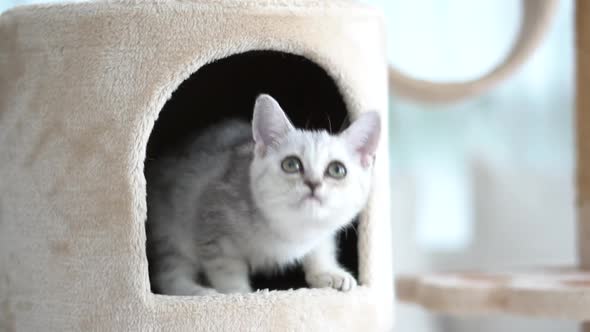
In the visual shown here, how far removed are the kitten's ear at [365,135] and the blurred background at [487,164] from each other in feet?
4.26

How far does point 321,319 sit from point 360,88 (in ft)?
1.36

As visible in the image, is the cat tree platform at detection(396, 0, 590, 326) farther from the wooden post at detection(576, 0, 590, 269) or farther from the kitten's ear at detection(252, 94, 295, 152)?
the kitten's ear at detection(252, 94, 295, 152)

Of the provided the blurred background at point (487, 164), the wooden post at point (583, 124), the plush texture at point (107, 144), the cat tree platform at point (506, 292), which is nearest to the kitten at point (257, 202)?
the plush texture at point (107, 144)

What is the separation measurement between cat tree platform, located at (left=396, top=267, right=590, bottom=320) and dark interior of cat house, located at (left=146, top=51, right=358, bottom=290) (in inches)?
10.2

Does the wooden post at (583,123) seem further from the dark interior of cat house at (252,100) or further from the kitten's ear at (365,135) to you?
the kitten's ear at (365,135)

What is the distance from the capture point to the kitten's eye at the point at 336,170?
1371 mm

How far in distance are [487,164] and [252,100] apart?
120 cm

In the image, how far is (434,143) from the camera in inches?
111

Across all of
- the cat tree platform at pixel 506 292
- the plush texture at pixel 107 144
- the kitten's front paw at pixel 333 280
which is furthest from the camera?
the cat tree platform at pixel 506 292

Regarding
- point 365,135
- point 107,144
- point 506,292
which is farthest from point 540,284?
point 107,144

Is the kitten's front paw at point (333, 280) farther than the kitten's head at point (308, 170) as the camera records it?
Yes

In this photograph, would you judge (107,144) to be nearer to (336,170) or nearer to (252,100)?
(336,170)

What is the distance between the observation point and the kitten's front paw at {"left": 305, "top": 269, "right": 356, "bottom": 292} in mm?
1457

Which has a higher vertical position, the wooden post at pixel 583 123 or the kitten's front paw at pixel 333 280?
the wooden post at pixel 583 123
